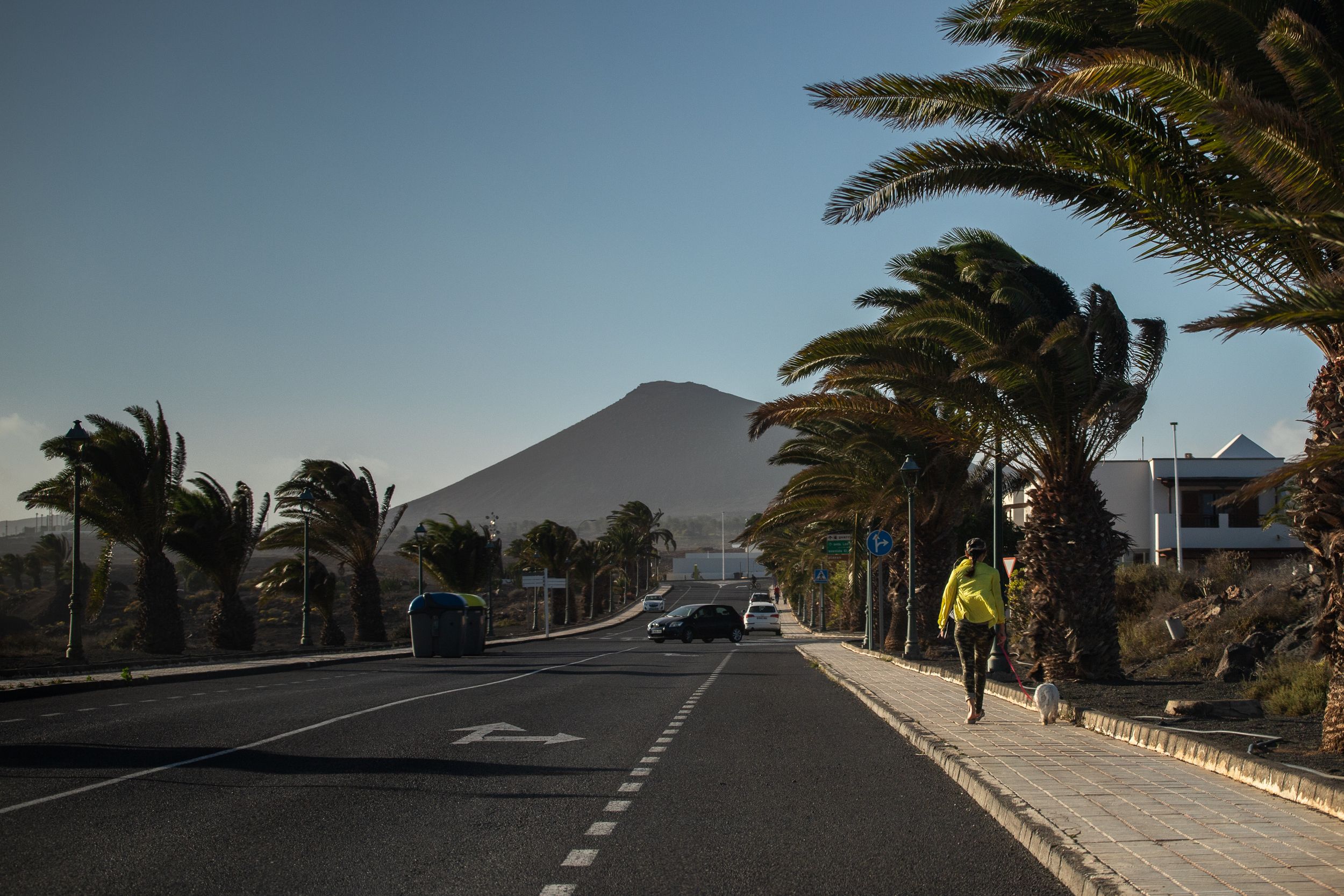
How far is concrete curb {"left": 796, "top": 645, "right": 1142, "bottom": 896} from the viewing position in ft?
19.3

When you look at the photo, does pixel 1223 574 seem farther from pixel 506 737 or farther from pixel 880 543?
pixel 506 737

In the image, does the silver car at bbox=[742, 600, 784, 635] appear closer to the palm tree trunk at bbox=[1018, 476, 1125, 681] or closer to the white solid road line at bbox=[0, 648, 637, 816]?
the white solid road line at bbox=[0, 648, 637, 816]

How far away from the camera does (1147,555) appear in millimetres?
56312

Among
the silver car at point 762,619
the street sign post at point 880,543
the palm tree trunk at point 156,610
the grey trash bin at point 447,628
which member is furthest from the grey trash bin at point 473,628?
the silver car at point 762,619

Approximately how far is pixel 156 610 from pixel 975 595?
2743cm

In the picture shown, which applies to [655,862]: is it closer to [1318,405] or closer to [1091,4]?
[1318,405]

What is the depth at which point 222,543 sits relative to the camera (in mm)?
37281

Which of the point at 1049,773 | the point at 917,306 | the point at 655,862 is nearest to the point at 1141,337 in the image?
the point at 917,306

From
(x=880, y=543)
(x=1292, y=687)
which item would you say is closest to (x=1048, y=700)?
(x=1292, y=687)

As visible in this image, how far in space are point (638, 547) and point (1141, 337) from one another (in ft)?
311

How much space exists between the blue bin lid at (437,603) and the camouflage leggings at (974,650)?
74.7 ft

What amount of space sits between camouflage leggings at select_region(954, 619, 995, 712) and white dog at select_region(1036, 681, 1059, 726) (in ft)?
2.17

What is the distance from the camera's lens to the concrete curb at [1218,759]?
7590 mm

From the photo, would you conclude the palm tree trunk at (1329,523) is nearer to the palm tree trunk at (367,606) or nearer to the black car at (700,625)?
the black car at (700,625)
